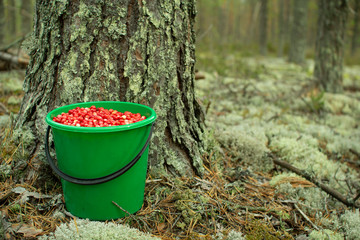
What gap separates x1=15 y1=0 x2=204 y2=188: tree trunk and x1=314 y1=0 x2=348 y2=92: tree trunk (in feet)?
16.6

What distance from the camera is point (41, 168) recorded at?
6.77 ft

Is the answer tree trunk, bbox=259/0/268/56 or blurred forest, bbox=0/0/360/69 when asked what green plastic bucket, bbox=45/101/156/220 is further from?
tree trunk, bbox=259/0/268/56

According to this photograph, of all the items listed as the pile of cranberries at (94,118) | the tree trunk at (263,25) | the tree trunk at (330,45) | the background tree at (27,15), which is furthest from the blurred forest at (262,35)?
the background tree at (27,15)

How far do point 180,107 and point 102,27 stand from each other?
35.5 inches

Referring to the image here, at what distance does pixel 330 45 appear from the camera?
605 cm

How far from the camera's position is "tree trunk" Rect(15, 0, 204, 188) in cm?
200

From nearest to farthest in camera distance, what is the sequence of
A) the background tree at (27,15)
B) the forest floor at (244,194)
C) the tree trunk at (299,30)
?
1. the forest floor at (244,194)
2. the background tree at (27,15)
3. the tree trunk at (299,30)

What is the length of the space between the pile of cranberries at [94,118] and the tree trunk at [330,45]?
5795 mm

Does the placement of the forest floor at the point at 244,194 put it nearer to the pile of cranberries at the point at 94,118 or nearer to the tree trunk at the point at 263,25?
the pile of cranberries at the point at 94,118

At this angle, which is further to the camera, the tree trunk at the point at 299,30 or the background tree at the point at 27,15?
the tree trunk at the point at 299,30

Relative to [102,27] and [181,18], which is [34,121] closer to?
[102,27]

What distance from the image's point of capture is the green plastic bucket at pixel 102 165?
5.28 ft

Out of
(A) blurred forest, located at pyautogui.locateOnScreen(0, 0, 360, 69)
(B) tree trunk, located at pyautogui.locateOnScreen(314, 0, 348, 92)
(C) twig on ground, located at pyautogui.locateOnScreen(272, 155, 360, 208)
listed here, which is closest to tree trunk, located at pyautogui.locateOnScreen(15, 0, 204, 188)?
(A) blurred forest, located at pyautogui.locateOnScreen(0, 0, 360, 69)

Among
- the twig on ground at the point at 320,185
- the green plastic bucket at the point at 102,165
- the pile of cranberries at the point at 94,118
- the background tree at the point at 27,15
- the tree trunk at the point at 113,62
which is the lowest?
the twig on ground at the point at 320,185
